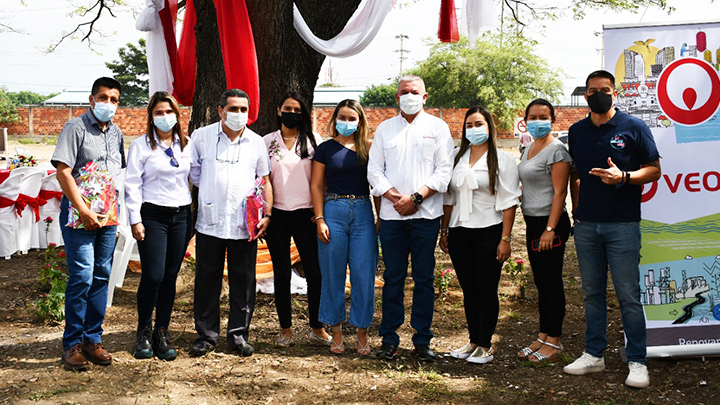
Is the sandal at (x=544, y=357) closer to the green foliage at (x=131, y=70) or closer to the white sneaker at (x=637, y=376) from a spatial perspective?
the white sneaker at (x=637, y=376)

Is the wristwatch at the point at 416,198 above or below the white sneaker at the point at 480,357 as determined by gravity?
above

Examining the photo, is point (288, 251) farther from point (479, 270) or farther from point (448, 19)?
point (448, 19)

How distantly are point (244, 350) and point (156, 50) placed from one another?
142 inches

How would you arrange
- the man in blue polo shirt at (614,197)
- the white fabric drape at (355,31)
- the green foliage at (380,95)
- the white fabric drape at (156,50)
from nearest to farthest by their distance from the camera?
1. the man in blue polo shirt at (614,197)
2. the white fabric drape at (355,31)
3. the white fabric drape at (156,50)
4. the green foliage at (380,95)

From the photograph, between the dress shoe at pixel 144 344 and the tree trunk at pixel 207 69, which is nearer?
the dress shoe at pixel 144 344

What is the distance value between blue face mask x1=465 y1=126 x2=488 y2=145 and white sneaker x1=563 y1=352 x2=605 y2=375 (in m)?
1.62

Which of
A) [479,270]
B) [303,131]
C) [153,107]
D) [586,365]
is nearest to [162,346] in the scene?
[153,107]

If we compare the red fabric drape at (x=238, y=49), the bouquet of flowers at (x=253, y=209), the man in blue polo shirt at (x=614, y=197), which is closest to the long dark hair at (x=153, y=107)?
the bouquet of flowers at (x=253, y=209)

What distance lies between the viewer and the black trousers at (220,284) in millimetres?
4488

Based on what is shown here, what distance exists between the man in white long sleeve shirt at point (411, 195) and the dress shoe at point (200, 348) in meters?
1.22

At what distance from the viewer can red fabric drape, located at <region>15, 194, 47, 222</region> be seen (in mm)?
7781

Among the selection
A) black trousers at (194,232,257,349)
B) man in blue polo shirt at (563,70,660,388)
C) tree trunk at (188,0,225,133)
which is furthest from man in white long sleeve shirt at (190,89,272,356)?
man in blue polo shirt at (563,70,660,388)

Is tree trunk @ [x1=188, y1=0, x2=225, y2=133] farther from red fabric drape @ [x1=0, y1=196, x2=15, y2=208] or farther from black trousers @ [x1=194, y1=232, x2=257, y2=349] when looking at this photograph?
red fabric drape @ [x1=0, y1=196, x2=15, y2=208]

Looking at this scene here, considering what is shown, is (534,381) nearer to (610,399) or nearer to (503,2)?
(610,399)
